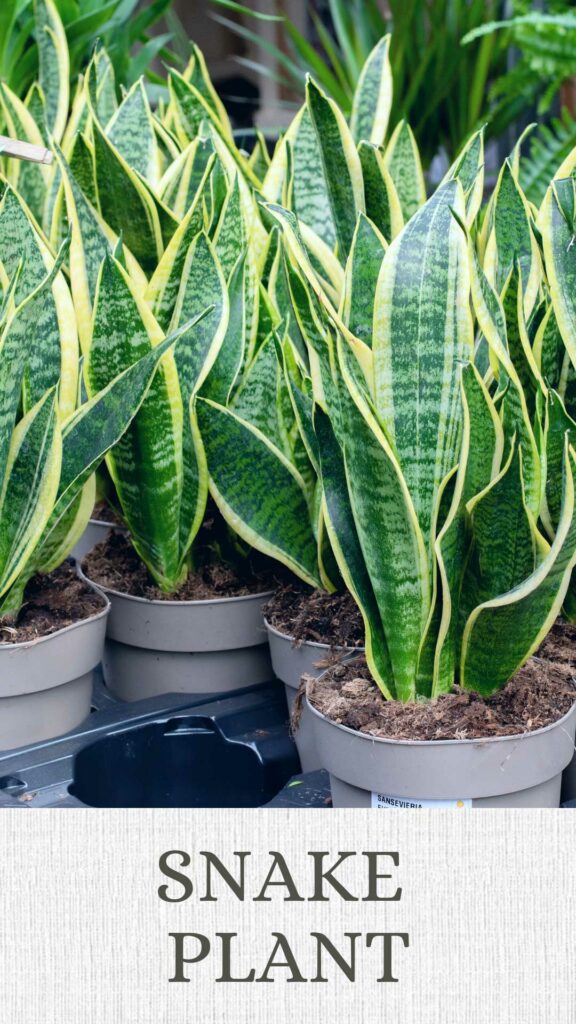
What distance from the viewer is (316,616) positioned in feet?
2.63

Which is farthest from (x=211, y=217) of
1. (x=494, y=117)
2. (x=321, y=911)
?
(x=494, y=117)

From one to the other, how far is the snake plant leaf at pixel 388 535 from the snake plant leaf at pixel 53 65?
80 centimetres

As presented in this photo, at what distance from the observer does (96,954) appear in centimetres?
59

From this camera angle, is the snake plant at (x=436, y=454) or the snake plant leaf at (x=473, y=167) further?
the snake plant leaf at (x=473, y=167)

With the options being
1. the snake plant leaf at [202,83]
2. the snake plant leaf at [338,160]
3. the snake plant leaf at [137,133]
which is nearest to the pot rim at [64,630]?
the snake plant leaf at [338,160]

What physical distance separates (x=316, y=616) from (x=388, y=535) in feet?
0.60

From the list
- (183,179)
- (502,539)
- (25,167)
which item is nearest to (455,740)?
(502,539)

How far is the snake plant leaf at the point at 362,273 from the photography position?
0.71 meters

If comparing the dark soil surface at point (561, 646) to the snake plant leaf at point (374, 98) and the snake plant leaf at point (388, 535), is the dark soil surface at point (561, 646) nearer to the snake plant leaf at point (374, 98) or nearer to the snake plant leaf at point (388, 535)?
the snake plant leaf at point (388, 535)

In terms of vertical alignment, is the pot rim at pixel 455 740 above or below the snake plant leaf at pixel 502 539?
below

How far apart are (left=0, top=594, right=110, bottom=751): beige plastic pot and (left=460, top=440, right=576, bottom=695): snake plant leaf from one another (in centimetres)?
29

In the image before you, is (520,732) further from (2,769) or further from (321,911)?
(2,769)

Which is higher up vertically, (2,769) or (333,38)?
(333,38)

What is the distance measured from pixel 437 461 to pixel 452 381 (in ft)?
0.16
